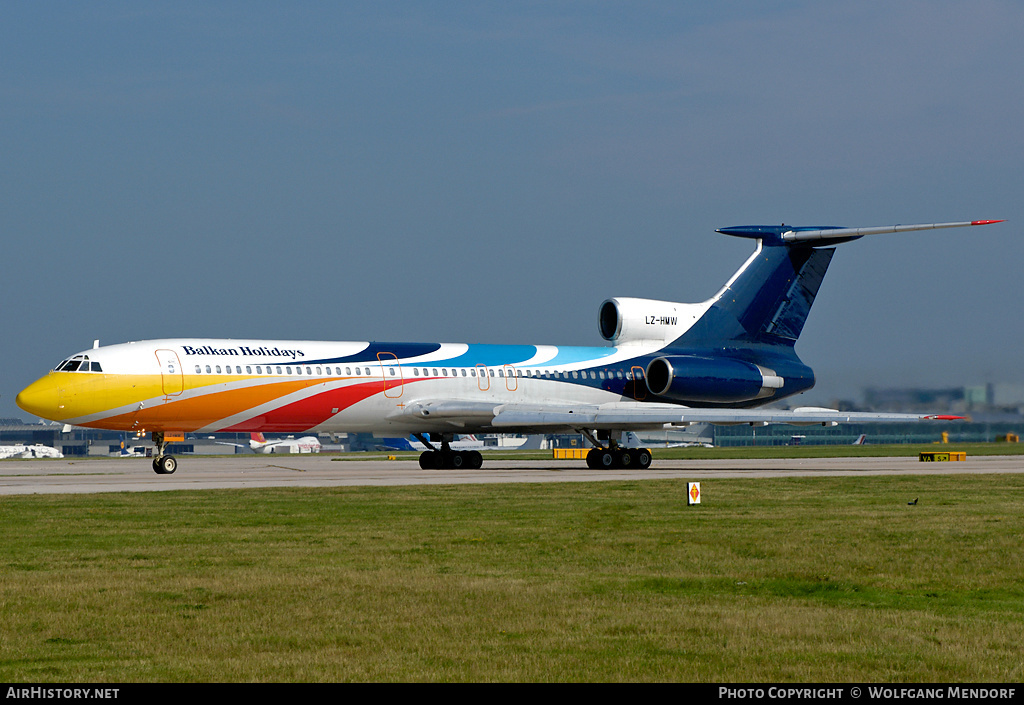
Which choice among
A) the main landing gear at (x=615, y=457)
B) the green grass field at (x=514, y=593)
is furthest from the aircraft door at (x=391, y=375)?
the green grass field at (x=514, y=593)

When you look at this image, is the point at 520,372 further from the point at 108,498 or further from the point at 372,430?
the point at 108,498

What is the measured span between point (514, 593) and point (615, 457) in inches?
1241

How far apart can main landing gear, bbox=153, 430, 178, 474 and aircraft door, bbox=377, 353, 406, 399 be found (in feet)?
24.9

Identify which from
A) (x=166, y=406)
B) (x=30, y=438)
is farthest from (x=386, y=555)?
(x=30, y=438)

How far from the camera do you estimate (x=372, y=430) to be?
1660 inches

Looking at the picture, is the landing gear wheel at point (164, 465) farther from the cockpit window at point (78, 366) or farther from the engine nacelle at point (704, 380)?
the engine nacelle at point (704, 380)

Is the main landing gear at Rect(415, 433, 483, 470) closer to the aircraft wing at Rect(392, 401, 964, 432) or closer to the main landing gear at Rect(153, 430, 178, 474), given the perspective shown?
the aircraft wing at Rect(392, 401, 964, 432)

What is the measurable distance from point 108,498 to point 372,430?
1732 cm

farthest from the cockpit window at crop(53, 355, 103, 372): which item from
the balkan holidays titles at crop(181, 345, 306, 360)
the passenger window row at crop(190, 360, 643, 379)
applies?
the balkan holidays titles at crop(181, 345, 306, 360)

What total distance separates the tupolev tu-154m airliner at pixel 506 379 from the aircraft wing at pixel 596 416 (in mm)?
71

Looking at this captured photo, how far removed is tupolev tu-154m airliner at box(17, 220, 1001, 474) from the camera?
122ft

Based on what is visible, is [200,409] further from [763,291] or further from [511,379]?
[763,291]

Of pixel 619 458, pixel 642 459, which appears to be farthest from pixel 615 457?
pixel 642 459

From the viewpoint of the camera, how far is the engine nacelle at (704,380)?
45594 mm
